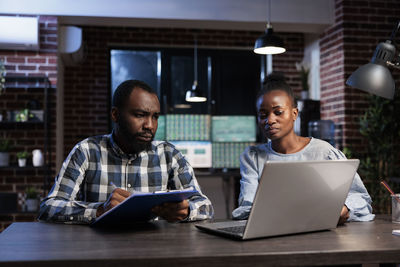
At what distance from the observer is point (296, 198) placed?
113 cm

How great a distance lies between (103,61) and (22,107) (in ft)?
5.22

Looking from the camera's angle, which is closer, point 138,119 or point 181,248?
point 181,248

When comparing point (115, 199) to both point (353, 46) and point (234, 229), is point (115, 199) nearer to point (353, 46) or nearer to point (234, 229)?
point (234, 229)

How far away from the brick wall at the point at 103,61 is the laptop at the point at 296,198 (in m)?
4.59

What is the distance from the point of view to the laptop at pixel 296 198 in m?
1.07

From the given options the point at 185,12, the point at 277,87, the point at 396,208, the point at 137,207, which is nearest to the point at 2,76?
the point at 185,12

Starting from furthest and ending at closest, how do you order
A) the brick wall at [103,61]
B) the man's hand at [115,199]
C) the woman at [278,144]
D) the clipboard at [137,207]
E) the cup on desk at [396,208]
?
1. the brick wall at [103,61]
2. the woman at [278,144]
3. the cup on desk at [396,208]
4. the man's hand at [115,199]
5. the clipboard at [137,207]

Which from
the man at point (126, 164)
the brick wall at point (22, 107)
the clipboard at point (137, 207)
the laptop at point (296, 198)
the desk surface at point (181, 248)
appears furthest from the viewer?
the brick wall at point (22, 107)

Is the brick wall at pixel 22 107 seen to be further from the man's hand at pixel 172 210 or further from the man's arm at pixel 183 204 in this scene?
the man's hand at pixel 172 210

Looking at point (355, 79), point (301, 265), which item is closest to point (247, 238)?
point (301, 265)

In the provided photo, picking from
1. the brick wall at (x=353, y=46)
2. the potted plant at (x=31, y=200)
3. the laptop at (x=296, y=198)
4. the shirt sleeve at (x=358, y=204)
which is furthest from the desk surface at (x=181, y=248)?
the brick wall at (x=353, y=46)

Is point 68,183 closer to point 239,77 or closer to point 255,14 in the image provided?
point 255,14

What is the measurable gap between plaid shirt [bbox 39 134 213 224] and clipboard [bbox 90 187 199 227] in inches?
5.3

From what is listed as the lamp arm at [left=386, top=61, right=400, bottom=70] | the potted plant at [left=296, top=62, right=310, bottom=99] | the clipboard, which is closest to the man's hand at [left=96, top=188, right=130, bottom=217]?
the clipboard
